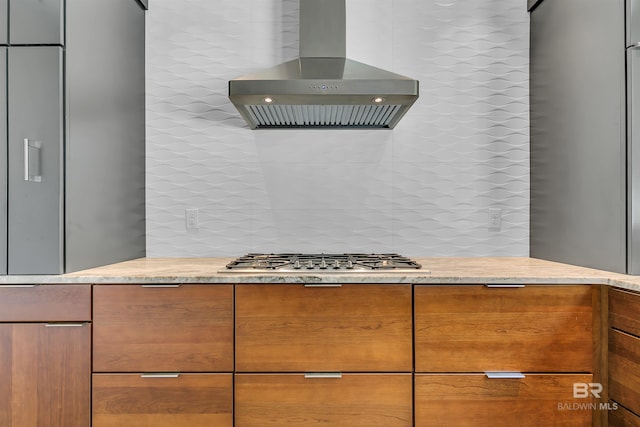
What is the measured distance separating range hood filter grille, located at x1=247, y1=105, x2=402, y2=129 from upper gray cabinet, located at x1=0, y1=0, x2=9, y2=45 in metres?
0.94

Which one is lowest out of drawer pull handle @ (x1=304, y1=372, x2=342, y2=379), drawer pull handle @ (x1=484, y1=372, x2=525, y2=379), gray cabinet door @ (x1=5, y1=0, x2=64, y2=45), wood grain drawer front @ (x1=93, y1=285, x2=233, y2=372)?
drawer pull handle @ (x1=304, y1=372, x2=342, y2=379)

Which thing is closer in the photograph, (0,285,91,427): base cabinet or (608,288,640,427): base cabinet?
(608,288,640,427): base cabinet

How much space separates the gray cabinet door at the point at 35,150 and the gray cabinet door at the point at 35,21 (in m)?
0.04

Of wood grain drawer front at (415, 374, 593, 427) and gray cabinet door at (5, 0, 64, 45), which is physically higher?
gray cabinet door at (5, 0, 64, 45)

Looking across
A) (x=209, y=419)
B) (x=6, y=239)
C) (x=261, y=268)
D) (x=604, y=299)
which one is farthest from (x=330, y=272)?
(x=6, y=239)

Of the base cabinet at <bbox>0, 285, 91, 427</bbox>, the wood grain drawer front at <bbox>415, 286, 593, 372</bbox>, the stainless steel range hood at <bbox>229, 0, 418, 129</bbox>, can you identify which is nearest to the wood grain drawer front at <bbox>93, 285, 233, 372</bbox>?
the base cabinet at <bbox>0, 285, 91, 427</bbox>

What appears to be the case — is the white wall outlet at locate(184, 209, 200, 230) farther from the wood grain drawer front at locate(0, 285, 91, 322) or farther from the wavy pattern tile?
the wood grain drawer front at locate(0, 285, 91, 322)

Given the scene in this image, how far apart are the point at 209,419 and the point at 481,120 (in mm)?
1982

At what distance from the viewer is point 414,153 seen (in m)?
2.32

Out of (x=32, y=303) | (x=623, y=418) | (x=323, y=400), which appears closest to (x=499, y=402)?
(x=623, y=418)

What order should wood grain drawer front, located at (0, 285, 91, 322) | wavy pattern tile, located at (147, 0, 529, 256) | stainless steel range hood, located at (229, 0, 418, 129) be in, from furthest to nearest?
wavy pattern tile, located at (147, 0, 529, 256) → stainless steel range hood, located at (229, 0, 418, 129) → wood grain drawer front, located at (0, 285, 91, 322)

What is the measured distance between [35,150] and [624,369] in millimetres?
2274

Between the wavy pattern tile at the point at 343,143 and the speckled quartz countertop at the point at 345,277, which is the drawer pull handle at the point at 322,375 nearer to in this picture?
the speckled quartz countertop at the point at 345,277

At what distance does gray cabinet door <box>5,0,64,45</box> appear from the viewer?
158cm
